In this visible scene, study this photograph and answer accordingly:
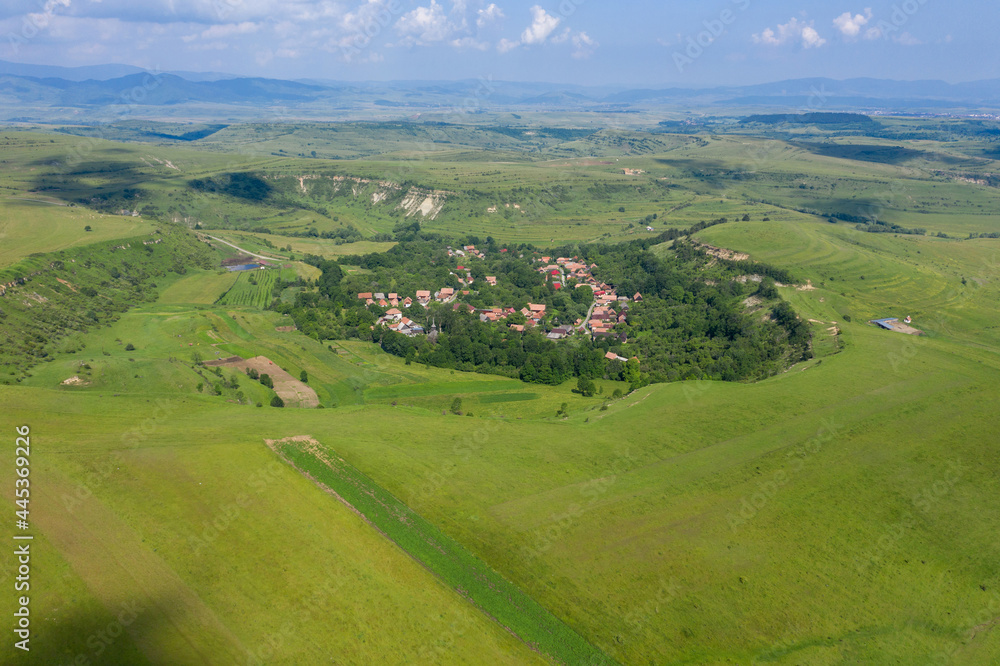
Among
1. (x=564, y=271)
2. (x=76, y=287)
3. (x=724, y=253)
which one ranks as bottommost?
(x=564, y=271)

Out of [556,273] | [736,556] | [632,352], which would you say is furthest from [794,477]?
[556,273]

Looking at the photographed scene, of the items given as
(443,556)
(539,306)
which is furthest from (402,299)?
(443,556)

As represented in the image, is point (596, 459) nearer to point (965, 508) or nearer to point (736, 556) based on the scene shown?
point (736, 556)

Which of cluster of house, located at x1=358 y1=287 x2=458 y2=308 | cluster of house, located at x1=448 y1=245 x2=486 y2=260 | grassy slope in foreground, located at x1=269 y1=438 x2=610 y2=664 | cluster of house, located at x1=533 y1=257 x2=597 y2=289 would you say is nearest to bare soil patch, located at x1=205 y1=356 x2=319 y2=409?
grassy slope in foreground, located at x1=269 y1=438 x2=610 y2=664

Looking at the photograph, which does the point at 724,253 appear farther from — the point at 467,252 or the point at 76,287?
the point at 76,287

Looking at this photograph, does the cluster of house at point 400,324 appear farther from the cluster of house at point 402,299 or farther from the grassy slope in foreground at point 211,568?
the grassy slope in foreground at point 211,568

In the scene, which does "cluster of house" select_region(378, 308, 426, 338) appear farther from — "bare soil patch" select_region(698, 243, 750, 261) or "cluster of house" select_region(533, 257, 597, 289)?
"bare soil patch" select_region(698, 243, 750, 261)
